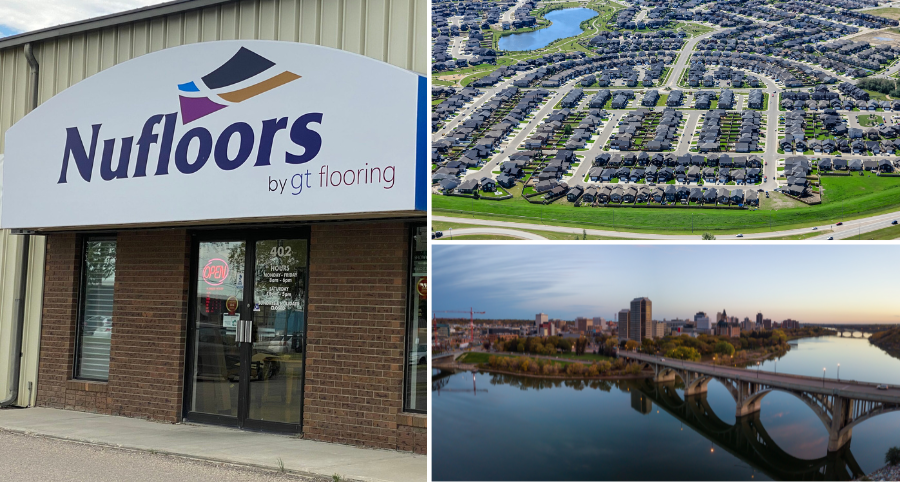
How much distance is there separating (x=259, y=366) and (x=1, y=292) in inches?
180

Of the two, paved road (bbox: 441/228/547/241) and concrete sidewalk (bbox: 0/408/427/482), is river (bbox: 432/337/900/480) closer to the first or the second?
paved road (bbox: 441/228/547/241)

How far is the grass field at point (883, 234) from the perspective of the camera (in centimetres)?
321

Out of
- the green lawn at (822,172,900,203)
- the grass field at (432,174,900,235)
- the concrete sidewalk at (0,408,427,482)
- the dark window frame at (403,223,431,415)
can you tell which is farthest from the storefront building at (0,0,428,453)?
the green lawn at (822,172,900,203)

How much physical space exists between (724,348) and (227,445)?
5.58 metres

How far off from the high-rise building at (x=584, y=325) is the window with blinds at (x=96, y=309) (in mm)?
7765

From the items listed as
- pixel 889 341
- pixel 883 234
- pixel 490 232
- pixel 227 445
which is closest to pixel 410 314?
pixel 227 445

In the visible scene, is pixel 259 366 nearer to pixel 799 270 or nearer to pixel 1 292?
pixel 1 292

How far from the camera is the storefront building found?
19.7ft

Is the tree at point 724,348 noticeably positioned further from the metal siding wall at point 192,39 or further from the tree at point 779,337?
the metal siding wall at point 192,39

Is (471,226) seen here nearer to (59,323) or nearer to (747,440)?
(747,440)

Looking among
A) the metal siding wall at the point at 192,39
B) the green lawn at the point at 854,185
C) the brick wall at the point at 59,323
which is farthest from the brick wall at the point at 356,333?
the brick wall at the point at 59,323

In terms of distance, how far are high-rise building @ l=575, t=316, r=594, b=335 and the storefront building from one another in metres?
2.97

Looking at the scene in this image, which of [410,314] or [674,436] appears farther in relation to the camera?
[410,314]

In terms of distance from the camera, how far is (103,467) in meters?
6.17
